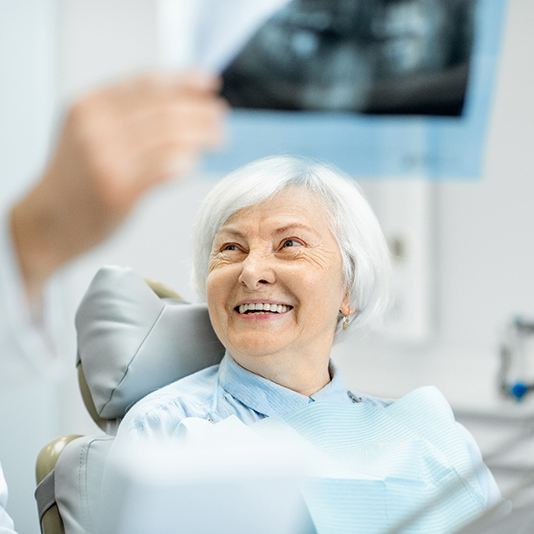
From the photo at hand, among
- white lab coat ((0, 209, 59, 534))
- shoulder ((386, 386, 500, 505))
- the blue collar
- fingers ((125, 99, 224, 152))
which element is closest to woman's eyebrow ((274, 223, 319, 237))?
the blue collar

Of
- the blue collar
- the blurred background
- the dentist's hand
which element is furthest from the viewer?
the blurred background

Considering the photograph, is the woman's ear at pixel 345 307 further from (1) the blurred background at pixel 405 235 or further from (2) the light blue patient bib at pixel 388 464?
(1) the blurred background at pixel 405 235

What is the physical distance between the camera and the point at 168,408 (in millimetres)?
1685

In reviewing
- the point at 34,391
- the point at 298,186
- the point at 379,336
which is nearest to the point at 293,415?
the point at 298,186

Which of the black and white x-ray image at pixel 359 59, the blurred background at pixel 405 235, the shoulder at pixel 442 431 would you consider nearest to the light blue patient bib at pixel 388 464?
the shoulder at pixel 442 431

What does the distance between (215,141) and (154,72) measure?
77 mm

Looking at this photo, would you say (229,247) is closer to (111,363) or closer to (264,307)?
(264,307)

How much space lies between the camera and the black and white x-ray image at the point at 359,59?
136 inches

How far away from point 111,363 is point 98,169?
4.61 feet

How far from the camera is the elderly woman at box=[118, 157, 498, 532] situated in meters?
1.75

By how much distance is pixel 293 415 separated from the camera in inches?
68.2

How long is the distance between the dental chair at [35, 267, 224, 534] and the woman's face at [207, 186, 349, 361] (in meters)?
0.14

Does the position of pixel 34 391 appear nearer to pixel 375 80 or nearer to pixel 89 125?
pixel 375 80

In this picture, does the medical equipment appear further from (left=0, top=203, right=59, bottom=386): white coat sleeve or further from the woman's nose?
(left=0, top=203, right=59, bottom=386): white coat sleeve
